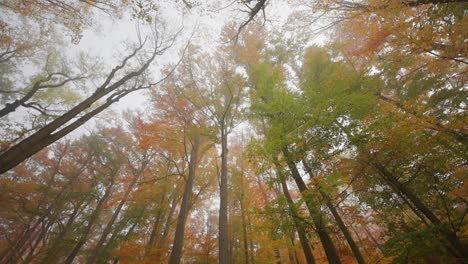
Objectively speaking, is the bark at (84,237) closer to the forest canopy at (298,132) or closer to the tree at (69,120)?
the forest canopy at (298,132)

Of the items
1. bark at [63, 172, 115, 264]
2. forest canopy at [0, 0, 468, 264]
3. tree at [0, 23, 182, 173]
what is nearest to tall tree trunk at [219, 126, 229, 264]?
forest canopy at [0, 0, 468, 264]

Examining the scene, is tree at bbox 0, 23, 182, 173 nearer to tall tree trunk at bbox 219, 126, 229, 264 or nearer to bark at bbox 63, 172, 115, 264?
tall tree trunk at bbox 219, 126, 229, 264

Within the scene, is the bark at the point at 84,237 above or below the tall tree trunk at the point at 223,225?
above

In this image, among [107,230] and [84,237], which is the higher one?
[107,230]

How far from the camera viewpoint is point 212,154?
12.3m

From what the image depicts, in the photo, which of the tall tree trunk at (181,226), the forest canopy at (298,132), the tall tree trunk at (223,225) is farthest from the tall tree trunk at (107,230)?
the tall tree trunk at (223,225)

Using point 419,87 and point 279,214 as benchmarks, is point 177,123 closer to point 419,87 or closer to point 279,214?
point 279,214

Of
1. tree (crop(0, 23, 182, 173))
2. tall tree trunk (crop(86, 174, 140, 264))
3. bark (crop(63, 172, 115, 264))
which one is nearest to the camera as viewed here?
tree (crop(0, 23, 182, 173))

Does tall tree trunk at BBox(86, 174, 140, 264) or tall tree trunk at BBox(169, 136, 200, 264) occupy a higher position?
tall tree trunk at BBox(86, 174, 140, 264)

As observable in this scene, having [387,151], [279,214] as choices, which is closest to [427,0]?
[387,151]

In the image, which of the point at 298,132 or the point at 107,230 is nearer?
the point at 298,132

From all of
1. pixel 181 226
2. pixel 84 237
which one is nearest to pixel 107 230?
pixel 84 237

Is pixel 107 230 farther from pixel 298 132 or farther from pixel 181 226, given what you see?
pixel 298 132

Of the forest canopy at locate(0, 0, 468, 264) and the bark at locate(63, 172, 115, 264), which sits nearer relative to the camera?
the forest canopy at locate(0, 0, 468, 264)
